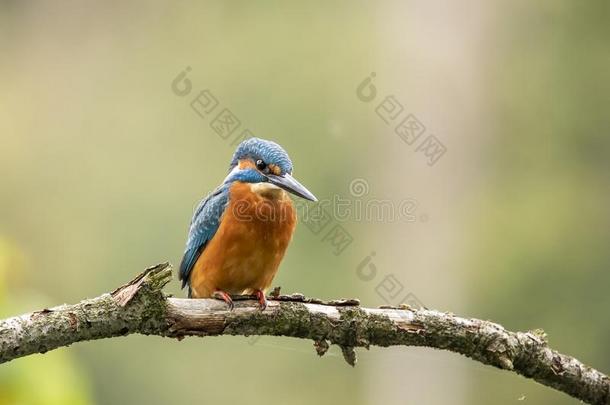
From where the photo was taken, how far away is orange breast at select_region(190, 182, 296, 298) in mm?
4559

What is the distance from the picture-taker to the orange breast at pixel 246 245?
456 centimetres

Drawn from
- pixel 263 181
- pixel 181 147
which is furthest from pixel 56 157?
pixel 263 181

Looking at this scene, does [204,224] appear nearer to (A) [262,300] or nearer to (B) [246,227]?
(B) [246,227]

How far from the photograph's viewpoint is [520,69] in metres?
A: 12.2

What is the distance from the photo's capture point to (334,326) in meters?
3.79

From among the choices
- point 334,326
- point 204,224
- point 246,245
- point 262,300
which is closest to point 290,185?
point 246,245

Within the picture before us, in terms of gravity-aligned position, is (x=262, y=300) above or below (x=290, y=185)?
below

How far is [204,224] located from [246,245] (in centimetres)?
35

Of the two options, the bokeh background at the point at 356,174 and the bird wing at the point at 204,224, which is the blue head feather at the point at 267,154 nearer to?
the bird wing at the point at 204,224

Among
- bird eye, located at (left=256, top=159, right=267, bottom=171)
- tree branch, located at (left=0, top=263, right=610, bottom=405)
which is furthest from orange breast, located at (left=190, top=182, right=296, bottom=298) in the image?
tree branch, located at (left=0, top=263, right=610, bottom=405)

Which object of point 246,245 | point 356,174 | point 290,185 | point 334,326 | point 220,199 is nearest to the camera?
point 334,326

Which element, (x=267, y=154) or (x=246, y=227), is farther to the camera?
(x=267, y=154)

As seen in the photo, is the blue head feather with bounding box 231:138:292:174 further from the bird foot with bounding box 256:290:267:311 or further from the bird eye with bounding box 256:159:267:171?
the bird foot with bounding box 256:290:267:311

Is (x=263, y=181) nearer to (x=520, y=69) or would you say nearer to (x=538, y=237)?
(x=538, y=237)
